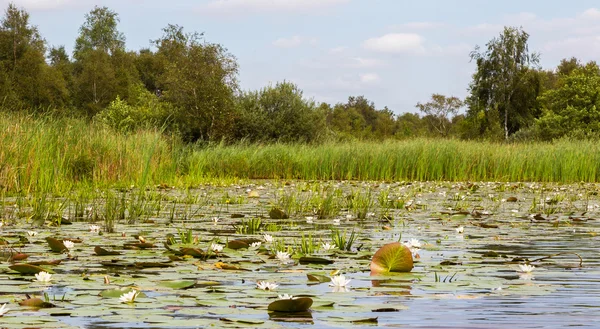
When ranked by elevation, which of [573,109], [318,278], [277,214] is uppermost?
[573,109]

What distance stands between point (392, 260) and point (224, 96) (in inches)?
1253

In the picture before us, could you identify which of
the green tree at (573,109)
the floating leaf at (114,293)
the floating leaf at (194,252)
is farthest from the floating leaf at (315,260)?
the green tree at (573,109)

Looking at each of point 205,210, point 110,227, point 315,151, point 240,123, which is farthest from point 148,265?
point 240,123

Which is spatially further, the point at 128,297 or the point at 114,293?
the point at 114,293

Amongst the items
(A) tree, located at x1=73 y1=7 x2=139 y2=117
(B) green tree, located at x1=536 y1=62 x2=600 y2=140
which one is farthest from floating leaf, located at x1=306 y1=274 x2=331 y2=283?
(A) tree, located at x1=73 y1=7 x2=139 y2=117

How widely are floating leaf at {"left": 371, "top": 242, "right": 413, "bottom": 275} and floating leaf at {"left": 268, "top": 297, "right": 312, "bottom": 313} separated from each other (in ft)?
3.93

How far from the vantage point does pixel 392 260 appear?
12.8 feet

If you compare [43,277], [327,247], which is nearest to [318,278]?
[327,247]

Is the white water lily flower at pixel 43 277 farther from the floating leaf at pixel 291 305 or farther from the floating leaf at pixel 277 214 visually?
the floating leaf at pixel 277 214

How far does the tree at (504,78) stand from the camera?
2108 inches

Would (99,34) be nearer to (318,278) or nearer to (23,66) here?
(23,66)

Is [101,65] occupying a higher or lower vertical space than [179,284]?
higher

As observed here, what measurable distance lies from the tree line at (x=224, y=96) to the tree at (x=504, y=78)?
8 cm

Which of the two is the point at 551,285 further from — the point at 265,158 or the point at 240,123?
the point at 240,123
